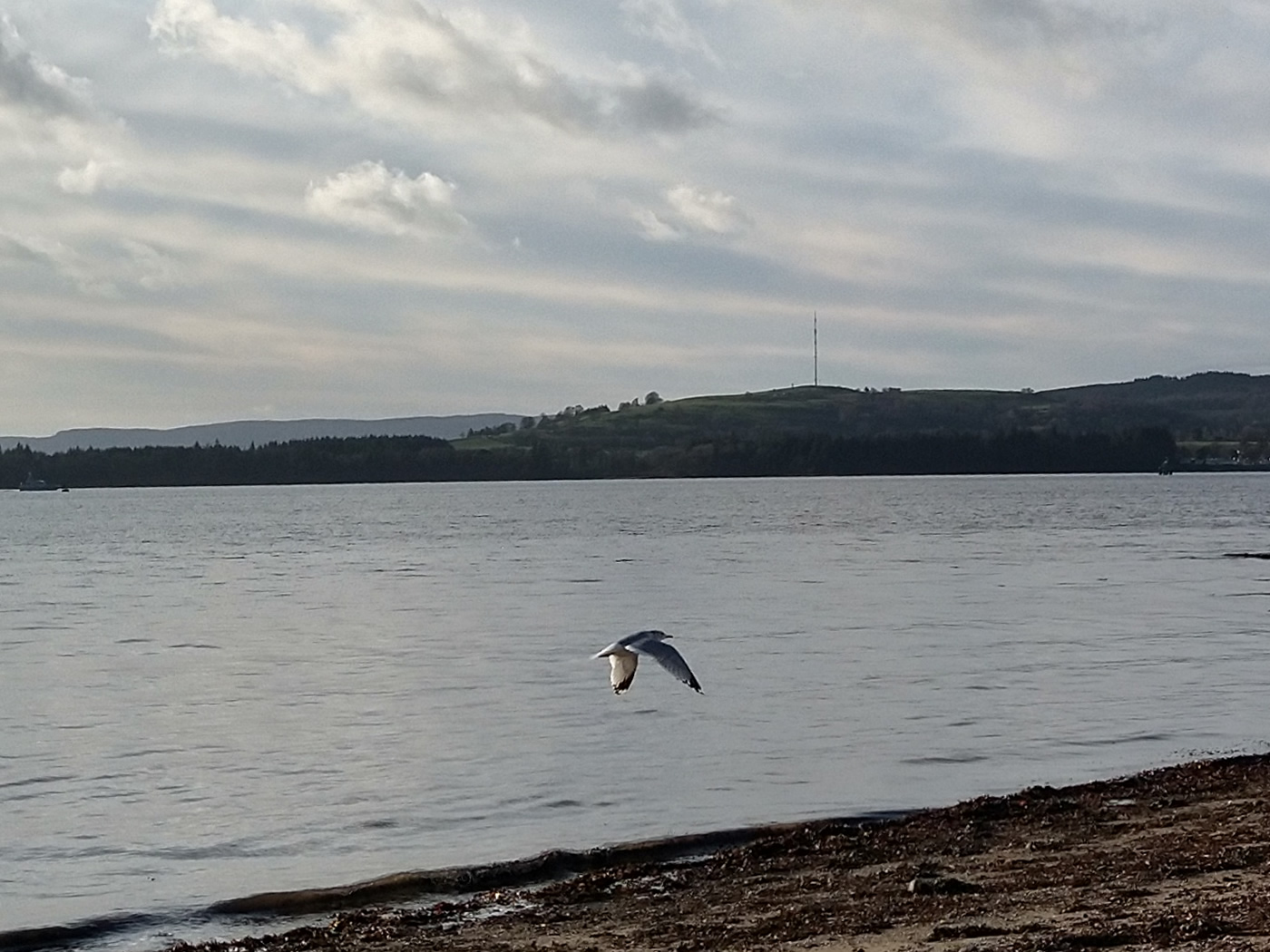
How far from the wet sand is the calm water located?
2675 mm

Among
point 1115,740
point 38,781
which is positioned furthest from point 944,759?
point 38,781

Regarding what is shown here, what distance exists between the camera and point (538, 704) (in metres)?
30.6

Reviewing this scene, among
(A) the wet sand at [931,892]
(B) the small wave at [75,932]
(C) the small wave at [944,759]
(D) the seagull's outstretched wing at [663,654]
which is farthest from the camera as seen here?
(C) the small wave at [944,759]

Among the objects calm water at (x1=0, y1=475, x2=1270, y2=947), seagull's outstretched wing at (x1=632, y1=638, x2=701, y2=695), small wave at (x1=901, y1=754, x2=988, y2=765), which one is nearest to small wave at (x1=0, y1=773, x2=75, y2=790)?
calm water at (x1=0, y1=475, x2=1270, y2=947)

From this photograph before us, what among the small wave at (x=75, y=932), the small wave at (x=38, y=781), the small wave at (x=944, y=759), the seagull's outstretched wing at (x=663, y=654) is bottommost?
the small wave at (x=75, y=932)

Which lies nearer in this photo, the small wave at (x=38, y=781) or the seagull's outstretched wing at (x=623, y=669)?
the seagull's outstretched wing at (x=623, y=669)

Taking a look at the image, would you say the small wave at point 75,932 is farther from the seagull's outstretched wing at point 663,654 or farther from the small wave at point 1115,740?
the small wave at point 1115,740

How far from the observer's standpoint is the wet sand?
1190 centimetres

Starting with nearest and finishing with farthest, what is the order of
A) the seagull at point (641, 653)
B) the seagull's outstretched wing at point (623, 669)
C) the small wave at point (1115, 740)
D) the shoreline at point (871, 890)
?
1. the shoreline at point (871, 890)
2. the seagull at point (641, 653)
3. the seagull's outstretched wing at point (623, 669)
4. the small wave at point (1115, 740)

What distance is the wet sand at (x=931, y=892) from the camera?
11898mm

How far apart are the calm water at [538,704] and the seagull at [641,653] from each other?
3706mm

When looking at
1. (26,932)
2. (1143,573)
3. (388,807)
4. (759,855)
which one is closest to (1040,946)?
(759,855)

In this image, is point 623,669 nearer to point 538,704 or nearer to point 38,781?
point 38,781

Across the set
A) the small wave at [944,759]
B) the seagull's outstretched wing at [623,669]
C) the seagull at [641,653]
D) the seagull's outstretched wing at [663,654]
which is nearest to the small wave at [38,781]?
the seagull's outstretched wing at [623,669]
